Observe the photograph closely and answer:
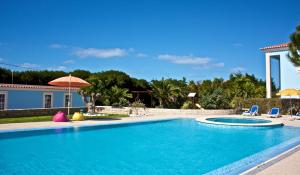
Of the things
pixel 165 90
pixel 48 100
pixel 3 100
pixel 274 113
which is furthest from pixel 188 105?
pixel 3 100

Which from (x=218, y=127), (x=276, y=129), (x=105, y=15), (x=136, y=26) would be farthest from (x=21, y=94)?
(x=276, y=129)

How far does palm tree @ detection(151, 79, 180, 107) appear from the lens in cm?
2812

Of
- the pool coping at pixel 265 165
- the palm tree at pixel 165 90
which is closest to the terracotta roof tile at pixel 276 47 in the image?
the palm tree at pixel 165 90

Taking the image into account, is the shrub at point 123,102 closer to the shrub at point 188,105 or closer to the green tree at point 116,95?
the green tree at point 116,95

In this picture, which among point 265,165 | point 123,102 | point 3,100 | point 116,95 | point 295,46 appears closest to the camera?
point 265,165

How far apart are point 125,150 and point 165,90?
18.0m

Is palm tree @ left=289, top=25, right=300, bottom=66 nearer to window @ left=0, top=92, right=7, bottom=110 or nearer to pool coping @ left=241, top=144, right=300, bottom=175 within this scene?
pool coping @ left=241, top=144, right=300, bottom=175

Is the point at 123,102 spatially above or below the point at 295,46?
below

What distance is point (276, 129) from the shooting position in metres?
16.6

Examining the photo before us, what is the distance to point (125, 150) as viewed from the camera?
1075 centimetres

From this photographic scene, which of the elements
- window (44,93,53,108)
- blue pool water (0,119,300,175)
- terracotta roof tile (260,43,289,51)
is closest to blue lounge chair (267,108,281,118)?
blue pool water (0,119,300,175)

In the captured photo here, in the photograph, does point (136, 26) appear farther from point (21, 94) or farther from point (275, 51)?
point (275, 51)

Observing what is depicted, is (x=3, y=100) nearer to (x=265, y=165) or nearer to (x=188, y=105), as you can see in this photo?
(x=188, y=105)

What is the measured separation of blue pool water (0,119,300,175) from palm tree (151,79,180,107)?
466 inches
